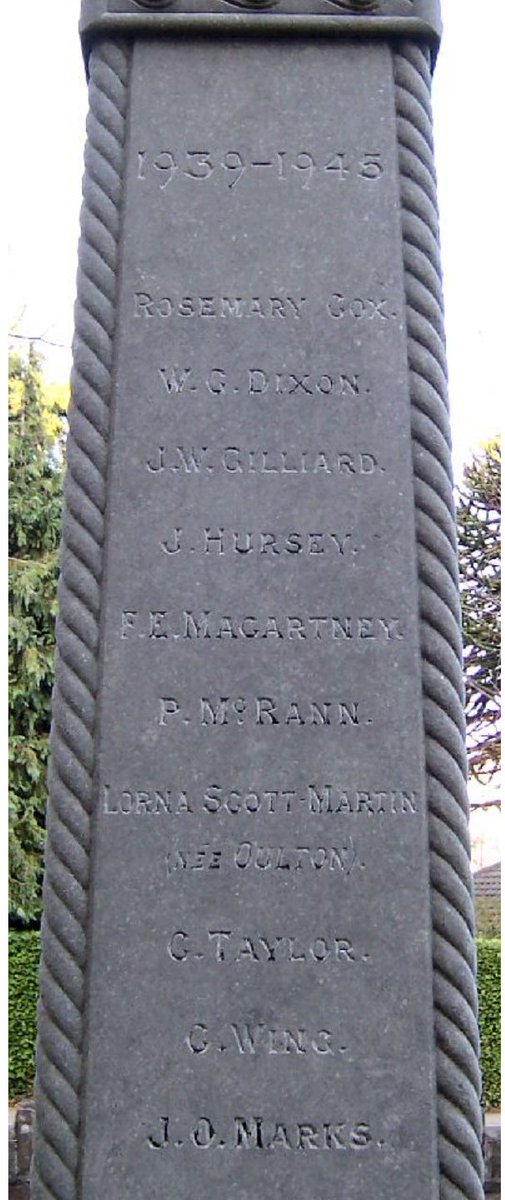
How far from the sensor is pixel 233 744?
3131 millimetres

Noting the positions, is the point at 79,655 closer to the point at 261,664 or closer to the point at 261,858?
the point at 261,664

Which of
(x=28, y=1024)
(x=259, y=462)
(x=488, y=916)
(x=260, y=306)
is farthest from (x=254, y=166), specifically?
(x=488, y=916)

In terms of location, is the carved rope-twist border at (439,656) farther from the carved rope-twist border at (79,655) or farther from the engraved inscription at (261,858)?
the carved rope-twist border at (79,655)

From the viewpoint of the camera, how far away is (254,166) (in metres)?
3.42

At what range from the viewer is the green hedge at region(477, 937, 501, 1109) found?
42.7 ft

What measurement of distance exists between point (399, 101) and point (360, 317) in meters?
0.65

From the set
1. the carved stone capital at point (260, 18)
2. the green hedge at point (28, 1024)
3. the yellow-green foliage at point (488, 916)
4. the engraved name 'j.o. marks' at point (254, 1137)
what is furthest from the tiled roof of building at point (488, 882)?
the carved stone capital at point (260, 18)

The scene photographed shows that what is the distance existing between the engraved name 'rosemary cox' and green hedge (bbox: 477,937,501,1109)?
422 inches

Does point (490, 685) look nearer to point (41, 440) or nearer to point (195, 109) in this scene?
point (41, 440)

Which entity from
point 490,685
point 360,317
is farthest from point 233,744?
point 490,685

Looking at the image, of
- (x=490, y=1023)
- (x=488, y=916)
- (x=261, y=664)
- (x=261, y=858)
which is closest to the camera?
(x=261, y=858)

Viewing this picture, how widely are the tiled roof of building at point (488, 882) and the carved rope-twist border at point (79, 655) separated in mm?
17360

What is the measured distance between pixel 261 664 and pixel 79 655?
47 centimetres

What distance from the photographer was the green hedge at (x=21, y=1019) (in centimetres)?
1291
